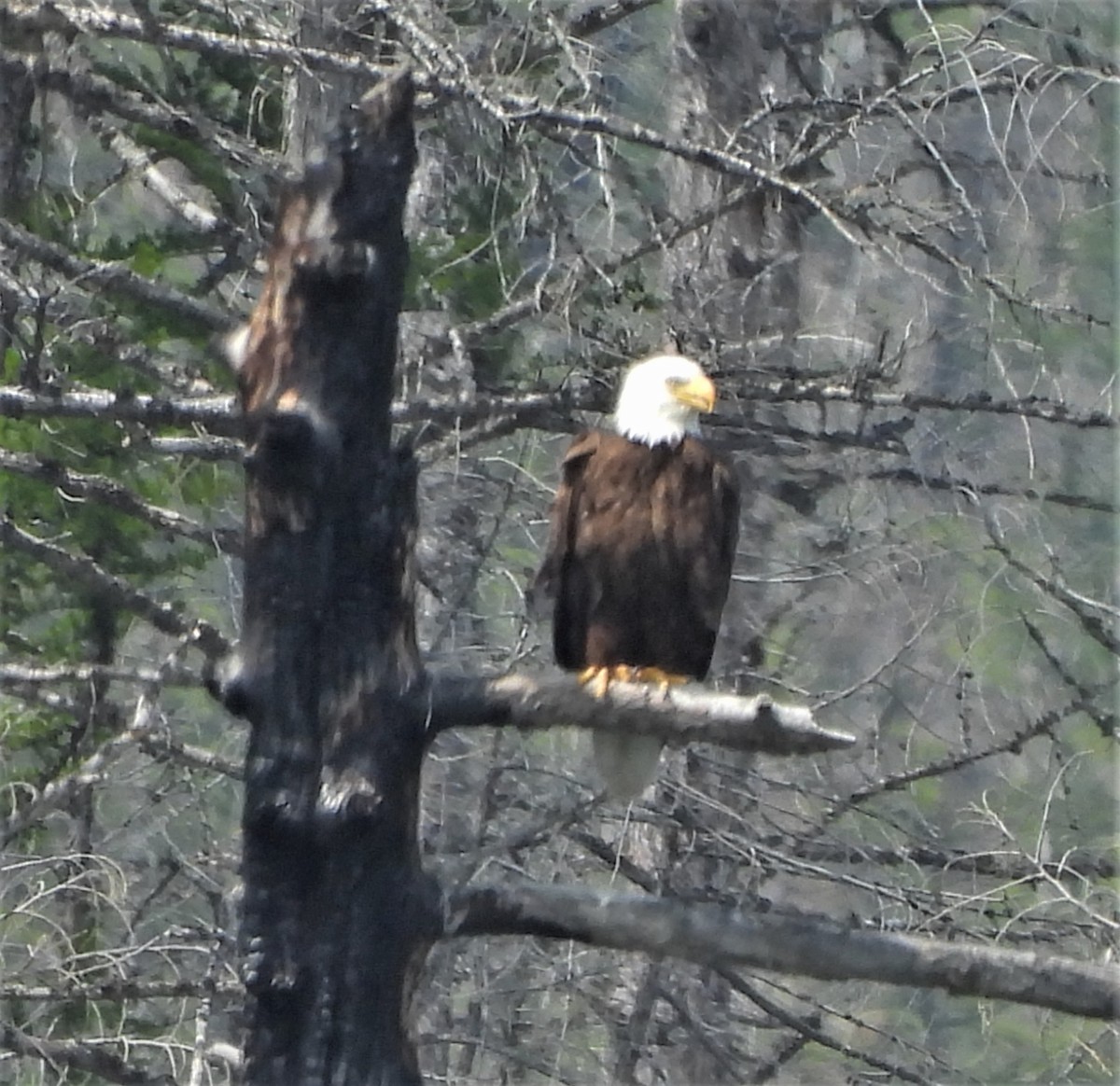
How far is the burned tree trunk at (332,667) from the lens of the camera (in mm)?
3080

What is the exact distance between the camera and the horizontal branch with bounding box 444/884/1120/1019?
3051 mm

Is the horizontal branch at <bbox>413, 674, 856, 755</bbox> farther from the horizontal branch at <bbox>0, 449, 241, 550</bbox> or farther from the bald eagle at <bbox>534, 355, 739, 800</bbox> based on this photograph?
the horizontal branch at <bbox>0, 449, 241, 550</bbox>

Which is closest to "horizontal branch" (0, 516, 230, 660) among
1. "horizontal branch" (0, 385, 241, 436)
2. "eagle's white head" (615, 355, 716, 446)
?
"horizontal branch" (0, 385, 241, 436)

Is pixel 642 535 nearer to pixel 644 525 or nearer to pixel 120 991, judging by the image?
pixel 644 525

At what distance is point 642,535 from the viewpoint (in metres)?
4.83

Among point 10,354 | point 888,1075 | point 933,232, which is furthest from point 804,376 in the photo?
point 888,1075

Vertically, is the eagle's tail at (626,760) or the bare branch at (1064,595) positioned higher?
the bare branch at (1064,595)

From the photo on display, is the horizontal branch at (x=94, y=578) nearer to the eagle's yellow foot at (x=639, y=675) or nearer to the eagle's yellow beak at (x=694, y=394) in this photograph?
the eagle's yellow foot at (x=639, y=675)

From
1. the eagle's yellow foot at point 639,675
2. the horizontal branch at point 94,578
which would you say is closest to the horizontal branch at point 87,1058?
the horizontal branch at point 94,578

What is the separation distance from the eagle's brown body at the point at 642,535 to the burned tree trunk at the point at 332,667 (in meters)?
1.74

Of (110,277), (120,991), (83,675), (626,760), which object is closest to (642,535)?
(626,760)

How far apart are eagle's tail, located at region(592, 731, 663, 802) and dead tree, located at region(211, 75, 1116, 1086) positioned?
161cm

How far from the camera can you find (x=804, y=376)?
17.0ft

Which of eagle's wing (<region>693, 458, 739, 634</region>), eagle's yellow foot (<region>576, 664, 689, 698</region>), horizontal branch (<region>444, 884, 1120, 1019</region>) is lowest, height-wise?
horizontal branch (<region>444, 884, 1120, 1019</region>)
